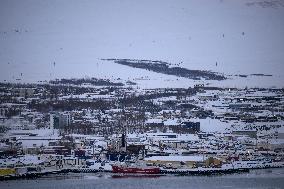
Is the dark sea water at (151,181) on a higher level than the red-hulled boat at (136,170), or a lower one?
lower

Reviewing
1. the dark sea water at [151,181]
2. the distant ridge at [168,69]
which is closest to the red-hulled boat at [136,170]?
the dark sea water at [151,181]

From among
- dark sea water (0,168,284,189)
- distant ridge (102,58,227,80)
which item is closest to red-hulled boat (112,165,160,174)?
dark sea water (0,168,284,189)

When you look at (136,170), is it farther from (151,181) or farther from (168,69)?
(168,69)

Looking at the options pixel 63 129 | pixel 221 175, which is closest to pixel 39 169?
pixel 63 129

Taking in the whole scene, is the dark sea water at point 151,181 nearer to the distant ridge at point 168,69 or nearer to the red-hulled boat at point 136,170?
the red-hulled boat at point 136,170

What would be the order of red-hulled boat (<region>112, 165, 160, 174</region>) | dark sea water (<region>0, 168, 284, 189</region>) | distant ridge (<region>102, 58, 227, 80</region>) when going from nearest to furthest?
dark sea water (<region>0, 168, 284, 189</region>) < red-hulled boat (<region>112, 165, 160, 174</region>) < distant ridge (<region>102, 58, 227, 80</region>)

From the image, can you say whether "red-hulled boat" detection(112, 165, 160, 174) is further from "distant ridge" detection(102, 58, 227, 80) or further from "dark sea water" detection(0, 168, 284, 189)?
"distant ridge" detection(102, 58, 227, 80)

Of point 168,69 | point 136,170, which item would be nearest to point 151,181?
point 136,170

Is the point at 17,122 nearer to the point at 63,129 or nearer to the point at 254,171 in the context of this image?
the point at 63,129
